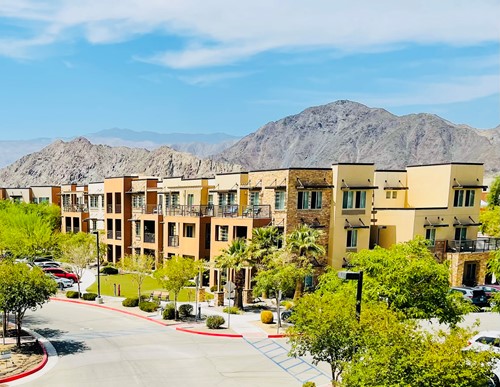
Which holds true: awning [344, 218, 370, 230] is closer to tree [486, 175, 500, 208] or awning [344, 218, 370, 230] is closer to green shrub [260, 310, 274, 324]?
green shrub [260, 310, 274, 324]

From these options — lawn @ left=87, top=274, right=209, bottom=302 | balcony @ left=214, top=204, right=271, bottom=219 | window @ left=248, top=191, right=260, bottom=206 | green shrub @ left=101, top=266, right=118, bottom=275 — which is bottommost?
green shrub @ left=101, top=266, right=118, bottom=275

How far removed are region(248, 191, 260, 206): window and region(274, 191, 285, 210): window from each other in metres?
2.65

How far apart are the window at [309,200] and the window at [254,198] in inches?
176

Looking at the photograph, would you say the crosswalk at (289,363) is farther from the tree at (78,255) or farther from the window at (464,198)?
the window at (464,198)

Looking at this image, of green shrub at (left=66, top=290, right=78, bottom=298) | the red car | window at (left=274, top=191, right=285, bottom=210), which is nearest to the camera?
green shrub at (left=66, top=290, right=78, bottom=298)

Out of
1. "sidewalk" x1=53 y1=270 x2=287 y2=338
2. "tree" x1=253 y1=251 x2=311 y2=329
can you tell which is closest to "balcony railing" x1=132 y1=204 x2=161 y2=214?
"sidewalk" x1=53 y1=270 x2=287 y2=338

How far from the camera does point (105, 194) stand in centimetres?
5928

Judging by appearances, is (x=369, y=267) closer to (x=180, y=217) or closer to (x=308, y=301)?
(x=308, y=301)

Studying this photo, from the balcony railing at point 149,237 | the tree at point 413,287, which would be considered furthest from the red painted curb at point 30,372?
the balcony railing at point 149,237

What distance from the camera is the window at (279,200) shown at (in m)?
39.4

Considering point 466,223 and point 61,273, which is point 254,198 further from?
point 466,223

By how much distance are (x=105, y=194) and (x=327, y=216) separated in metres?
31.4

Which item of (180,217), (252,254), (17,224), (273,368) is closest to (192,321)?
(252,254)

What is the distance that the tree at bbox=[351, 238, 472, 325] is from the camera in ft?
70.5
